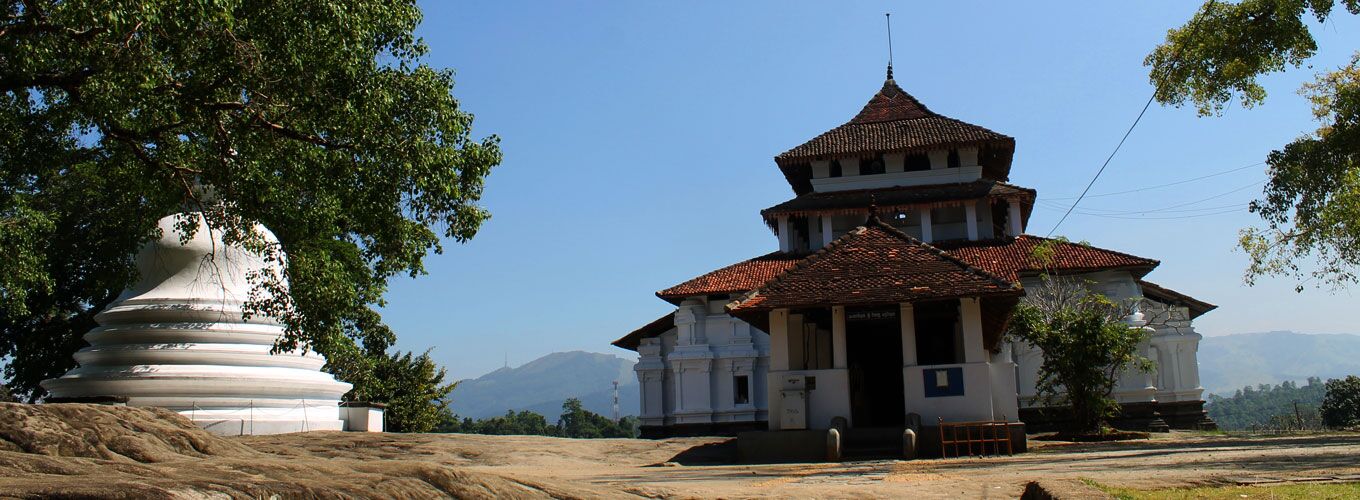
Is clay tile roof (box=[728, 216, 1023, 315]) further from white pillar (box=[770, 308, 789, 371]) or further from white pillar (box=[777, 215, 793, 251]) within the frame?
white pillar (box=[777, 215, 793, 251])

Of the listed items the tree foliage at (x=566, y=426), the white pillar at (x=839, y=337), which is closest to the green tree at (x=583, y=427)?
the tree foliage at (x=566, y=426)

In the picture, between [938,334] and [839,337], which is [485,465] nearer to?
[839,337]

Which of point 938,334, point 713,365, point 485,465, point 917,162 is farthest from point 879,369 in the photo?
point 917,162

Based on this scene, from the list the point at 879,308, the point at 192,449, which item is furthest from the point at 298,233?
the point at 879,308

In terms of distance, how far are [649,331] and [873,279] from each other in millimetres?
19979

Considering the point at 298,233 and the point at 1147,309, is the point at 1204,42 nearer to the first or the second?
the point at 298,233

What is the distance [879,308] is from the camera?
675 inches

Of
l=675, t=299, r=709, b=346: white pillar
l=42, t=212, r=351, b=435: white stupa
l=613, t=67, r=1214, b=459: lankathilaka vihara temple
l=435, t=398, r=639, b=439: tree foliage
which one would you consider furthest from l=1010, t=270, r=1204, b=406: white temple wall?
l=435, t=398, r=639, b=439: tree foliage

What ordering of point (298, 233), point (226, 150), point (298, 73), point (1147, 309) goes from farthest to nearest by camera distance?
1. point (1147, 309)
2. point (298, 233)
3. point (226, 150)
4. point (298, 73)

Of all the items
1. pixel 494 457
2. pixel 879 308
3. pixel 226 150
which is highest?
pixel 226 150

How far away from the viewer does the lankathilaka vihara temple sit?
54.7ft

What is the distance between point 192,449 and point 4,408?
105 cm

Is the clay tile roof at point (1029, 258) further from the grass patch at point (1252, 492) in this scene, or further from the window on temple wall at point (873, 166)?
the grass patch at point (1252, 492)

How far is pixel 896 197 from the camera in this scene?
34750mm
